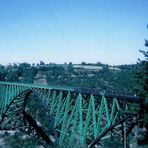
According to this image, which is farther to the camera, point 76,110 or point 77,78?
point 77,78

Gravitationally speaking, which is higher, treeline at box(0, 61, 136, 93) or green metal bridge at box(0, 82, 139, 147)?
treeline at box(0, 61, 136, 93)

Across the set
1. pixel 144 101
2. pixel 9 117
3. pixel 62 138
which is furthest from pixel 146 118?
pixel 9 117

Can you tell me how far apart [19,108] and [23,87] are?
5.98 metres

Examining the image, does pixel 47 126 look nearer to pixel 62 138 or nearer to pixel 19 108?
pixel 19 108

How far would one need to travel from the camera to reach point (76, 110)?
24125 mm

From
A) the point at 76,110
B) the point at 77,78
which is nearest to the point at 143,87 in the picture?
the point at 76,110

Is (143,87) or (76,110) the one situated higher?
(143,87)

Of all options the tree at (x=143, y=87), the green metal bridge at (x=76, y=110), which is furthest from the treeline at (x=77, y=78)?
the tree at (x=143, y=87)

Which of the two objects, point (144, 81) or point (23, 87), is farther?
point (23, 87)

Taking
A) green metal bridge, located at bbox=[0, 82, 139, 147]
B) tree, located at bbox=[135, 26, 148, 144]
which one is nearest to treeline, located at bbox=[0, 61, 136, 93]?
green metal bridge, located at bbox=[0, 82, 139, 147]

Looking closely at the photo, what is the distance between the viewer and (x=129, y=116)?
1962cm

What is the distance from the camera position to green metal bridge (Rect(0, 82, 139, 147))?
21.1m

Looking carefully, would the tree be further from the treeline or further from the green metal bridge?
the treeline

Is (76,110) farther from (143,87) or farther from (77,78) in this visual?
(77,78)
